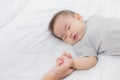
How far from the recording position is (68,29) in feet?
4.42

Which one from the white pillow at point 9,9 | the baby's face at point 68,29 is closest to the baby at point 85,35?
the baby's face at point 68,29

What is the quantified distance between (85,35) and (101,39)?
0.29 feet

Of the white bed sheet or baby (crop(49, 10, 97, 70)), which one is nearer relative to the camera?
the white bed sheet

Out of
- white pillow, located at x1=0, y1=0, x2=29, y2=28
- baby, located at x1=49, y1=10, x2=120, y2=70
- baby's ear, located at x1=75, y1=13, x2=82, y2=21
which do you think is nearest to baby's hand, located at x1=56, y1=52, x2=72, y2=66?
baby, located at x1=49, y1=10, x2=120, y2=70

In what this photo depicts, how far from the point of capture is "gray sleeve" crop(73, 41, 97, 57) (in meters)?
1.25

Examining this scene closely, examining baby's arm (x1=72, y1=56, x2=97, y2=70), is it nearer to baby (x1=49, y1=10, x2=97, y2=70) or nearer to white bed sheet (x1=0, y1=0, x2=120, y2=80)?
white bed sheet (x1=0, y1=0, x2=120, y2=80)

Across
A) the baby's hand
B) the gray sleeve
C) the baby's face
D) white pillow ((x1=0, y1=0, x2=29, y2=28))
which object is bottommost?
the baby's hand

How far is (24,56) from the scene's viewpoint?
1285mm

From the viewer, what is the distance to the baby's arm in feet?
4.00

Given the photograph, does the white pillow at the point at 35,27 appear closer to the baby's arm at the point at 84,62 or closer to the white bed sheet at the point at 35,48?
the white bed sheet at the point at 35,48

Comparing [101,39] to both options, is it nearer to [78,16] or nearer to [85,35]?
[85,35]

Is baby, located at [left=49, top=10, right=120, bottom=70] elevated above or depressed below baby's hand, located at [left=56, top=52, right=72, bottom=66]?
above

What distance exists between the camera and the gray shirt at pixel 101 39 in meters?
1.27

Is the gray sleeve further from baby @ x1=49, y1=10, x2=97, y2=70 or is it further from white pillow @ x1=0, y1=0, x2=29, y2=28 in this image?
white pillow @ x1=0, y1=0, x2=29, y2=28
